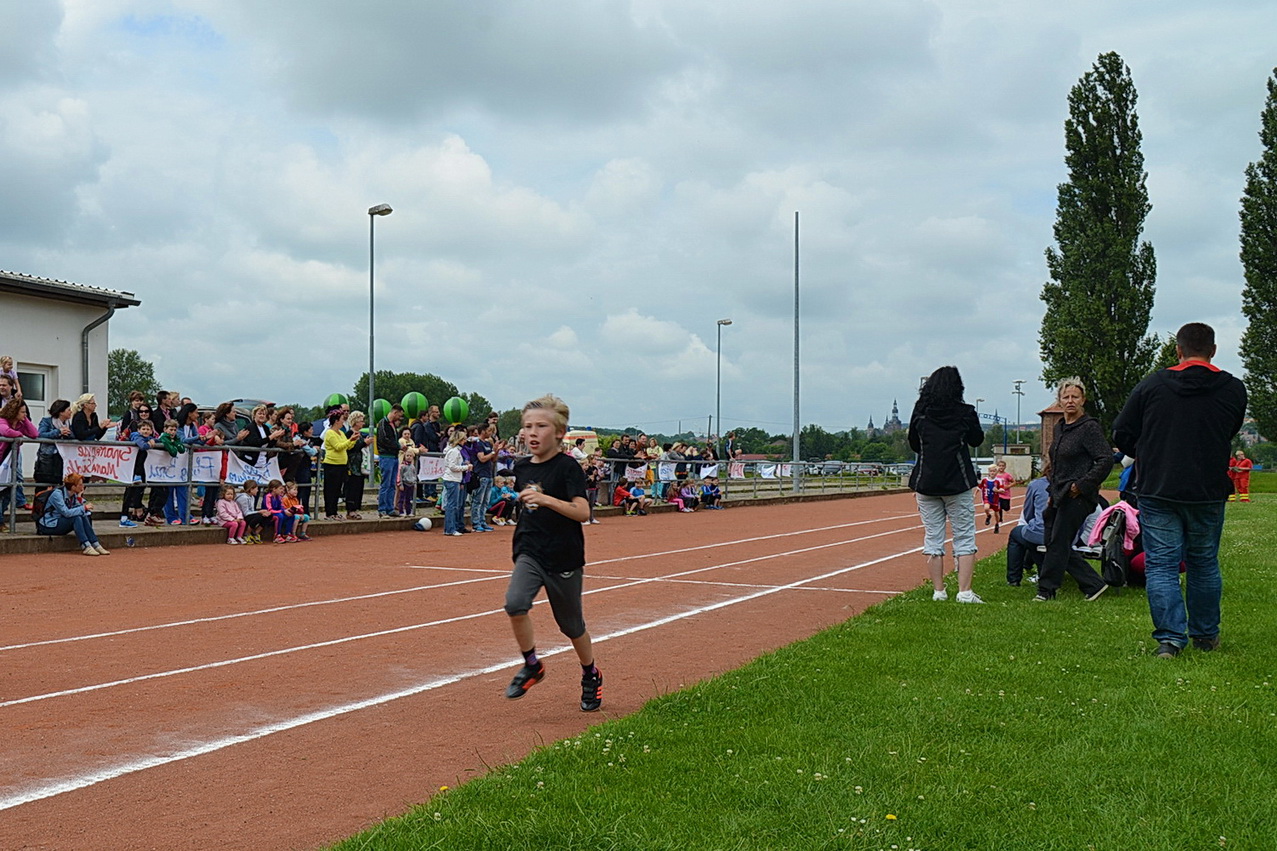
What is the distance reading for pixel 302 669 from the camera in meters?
7.73

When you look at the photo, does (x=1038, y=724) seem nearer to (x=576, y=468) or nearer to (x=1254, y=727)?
(x=1254, y=727)

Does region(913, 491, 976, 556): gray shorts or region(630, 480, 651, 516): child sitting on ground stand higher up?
region(913, 491, 976, 556): gray shorts

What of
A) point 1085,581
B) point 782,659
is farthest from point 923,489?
point 782,659

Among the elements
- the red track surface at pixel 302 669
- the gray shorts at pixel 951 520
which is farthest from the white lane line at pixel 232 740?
the gray shorts at pixel 951 520

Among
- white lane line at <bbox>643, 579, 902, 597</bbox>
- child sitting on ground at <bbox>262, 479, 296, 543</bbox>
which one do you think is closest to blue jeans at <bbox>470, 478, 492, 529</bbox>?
child sitting on ground at <bbox>262, 479, 296, 543</bbox>

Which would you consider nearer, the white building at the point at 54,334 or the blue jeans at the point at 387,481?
the blue jeans at the point at 387,481

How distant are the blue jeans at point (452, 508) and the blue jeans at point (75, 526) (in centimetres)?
617

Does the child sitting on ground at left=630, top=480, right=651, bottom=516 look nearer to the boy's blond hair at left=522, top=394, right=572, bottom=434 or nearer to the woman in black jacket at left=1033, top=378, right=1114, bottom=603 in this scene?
the woman in black jacket at left=1033, top=378, right=1114, bottom=603

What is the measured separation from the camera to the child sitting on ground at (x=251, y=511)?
57.8 feet

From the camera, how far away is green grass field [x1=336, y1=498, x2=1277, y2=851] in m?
4.08

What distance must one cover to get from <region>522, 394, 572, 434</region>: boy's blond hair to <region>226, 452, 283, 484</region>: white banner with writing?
1263 cm

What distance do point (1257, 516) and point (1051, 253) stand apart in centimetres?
3494

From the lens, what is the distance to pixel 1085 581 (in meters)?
10.5

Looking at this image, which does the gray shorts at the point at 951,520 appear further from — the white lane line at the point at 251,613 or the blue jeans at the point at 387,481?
the blue jeans at the point at 387,481
